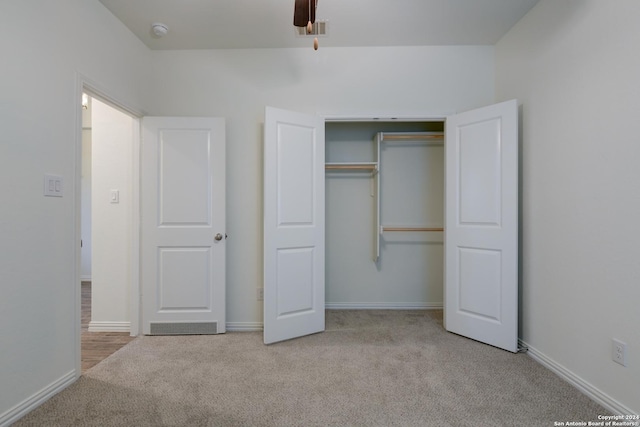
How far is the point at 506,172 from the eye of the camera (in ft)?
7.77

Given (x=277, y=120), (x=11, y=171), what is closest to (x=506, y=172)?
(x=277, y=120)

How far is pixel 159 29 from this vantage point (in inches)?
97.0

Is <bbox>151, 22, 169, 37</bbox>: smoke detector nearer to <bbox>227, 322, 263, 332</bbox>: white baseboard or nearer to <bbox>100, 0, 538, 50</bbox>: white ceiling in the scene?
<bbox>100, 0, 538, 50</bbox>: white ceiling

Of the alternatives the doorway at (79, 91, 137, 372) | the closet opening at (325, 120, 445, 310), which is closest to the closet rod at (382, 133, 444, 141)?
the closet opening at (325, 120, 445, 310)

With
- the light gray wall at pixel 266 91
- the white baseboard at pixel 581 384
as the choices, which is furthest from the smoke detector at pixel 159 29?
the white baseboard at pixel 581 384

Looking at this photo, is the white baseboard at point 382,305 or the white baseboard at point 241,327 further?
the white baseboard at point 382,305

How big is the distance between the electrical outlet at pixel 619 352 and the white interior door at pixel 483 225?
26.0 inches

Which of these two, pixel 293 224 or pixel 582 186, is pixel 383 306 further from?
pixel 582 186

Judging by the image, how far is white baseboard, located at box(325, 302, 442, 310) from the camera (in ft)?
11.1

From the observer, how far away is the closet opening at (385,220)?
340cm

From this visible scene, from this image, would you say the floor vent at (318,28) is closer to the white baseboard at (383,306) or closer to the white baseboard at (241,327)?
the white baseboard at (241,327)

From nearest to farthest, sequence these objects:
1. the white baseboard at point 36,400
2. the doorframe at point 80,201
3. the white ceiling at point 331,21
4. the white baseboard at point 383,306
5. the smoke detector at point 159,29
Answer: the white baseboard at point 36,400 → the doorframe at point 80,201 → the white ceiling at point 331,21 → the smoke detector at point 159,29 → the white baseboard at point 383,306

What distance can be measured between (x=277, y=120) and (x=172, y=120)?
97 centimetres

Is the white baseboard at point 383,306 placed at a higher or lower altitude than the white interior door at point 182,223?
lower
